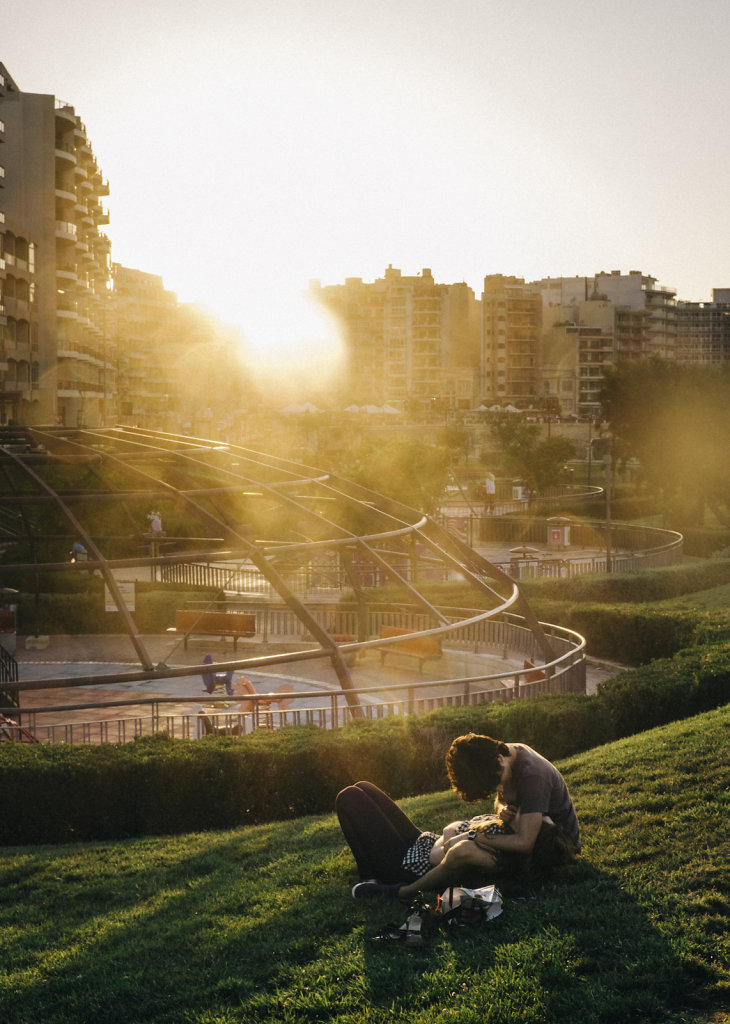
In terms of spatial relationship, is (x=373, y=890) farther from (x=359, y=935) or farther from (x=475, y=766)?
(x=475, y=766)

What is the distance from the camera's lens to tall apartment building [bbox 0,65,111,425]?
202 ft

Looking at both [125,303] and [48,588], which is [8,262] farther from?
[125,303]

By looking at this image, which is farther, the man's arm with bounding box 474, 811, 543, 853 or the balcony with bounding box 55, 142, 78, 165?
the balcony with bounding box 55, 142, 78, 165

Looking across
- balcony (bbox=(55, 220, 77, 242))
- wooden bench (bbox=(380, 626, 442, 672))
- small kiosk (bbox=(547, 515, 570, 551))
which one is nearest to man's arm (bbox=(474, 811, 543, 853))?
wooden bench (bbox=(380, 626, 442, 672))

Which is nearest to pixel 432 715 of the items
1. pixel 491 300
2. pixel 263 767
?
pixel 263 767

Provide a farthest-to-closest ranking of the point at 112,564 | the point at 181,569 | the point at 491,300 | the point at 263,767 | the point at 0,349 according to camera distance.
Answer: the point at 491,300
the point at 0,349
the point at 181,569
the point at 112,564
the point at 263,767

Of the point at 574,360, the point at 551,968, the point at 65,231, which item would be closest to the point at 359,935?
the point at 551,968

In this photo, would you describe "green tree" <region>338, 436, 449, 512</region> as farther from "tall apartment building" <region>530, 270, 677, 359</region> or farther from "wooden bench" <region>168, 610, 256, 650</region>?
"tall apartment building" <region>530, 270, 677, 359</region>

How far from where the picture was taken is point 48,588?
28.7 meters

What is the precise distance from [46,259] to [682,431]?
140 feet

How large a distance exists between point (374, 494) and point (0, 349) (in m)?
41.1

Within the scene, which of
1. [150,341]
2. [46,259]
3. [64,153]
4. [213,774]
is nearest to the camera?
[213,774]

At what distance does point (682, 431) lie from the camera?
163 ft

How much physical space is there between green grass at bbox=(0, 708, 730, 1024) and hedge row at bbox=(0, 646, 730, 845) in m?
1.62
